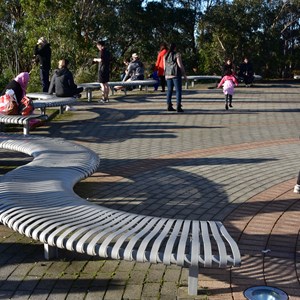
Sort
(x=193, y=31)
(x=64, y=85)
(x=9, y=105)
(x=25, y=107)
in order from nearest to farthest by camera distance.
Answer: (x=9, y=105) → (x=25, y=107) → (x=64, y=85) → (x=193, y=31)

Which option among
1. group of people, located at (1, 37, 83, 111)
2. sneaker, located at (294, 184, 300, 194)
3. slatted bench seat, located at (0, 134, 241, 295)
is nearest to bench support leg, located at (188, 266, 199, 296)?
slatted bench seat, located at (0, 134, 241, 295)

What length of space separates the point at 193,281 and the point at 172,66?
33.9ft

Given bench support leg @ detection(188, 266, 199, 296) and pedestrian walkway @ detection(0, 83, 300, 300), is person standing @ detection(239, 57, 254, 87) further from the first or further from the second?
bench support leg @ detection(188, 266, 199, 296)

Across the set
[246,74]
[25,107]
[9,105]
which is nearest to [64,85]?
[25,107]

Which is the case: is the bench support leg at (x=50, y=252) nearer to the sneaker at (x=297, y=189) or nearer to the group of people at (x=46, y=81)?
the sneaker at (x=297, y=189)

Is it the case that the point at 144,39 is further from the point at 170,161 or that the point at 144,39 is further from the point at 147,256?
the point at 147,256

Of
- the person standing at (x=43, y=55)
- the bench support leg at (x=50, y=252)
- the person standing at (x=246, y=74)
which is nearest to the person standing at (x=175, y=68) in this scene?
the person standing at (x=43, y=55)

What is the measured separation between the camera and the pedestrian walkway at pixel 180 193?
395cm

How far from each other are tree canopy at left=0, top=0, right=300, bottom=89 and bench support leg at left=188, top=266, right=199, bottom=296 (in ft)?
79.2

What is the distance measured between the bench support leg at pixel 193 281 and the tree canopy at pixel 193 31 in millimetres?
24144

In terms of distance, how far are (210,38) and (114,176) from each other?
1118 inches

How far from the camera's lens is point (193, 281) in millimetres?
3723

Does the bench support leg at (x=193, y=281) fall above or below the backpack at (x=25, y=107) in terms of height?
below

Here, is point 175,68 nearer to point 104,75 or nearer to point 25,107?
point 104,75
